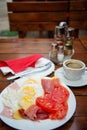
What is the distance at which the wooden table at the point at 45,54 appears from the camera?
1.81 feet

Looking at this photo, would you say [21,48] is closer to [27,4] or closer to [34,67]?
[34,67]

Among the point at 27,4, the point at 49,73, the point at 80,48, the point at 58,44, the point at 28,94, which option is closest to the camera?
the point at 28,94

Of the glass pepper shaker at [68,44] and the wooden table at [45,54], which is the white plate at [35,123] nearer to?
the wooden table at [45,54]

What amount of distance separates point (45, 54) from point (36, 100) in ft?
1.48

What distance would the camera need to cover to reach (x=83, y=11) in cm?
205

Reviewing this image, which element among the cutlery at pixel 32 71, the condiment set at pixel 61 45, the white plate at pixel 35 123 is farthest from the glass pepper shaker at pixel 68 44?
the white plate at pixel 35 123

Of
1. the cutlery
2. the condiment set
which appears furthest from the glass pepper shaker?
the cutlery

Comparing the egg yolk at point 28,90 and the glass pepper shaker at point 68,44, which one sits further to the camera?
the glass pepper shaker at point 68,44

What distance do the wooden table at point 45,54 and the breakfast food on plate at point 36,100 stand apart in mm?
42

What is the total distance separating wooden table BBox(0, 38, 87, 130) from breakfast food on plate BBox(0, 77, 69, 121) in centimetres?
4

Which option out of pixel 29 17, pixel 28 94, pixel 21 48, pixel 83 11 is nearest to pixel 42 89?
pixel 28 94

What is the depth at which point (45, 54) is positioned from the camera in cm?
102

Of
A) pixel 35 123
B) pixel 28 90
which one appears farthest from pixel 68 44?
pixel 35 123

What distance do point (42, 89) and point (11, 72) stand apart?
215 mm
